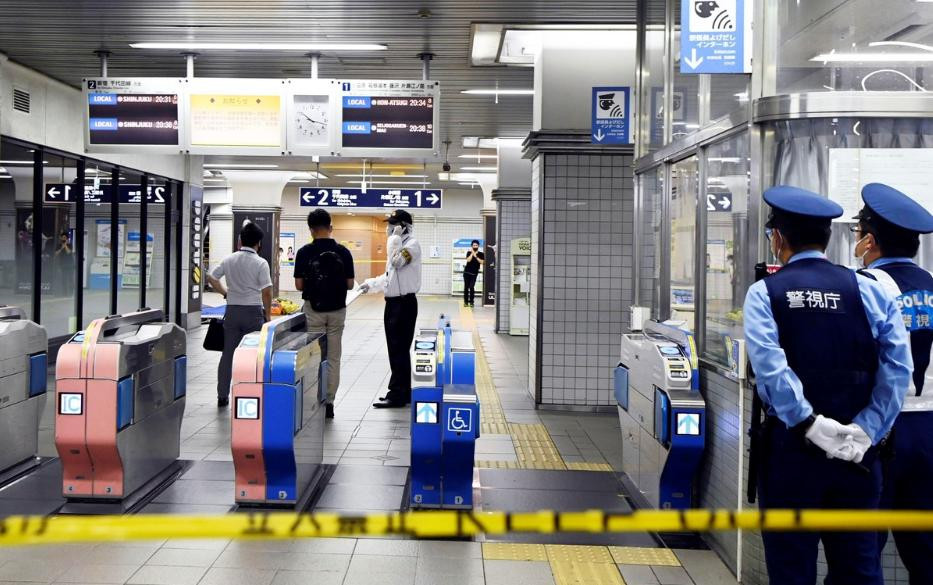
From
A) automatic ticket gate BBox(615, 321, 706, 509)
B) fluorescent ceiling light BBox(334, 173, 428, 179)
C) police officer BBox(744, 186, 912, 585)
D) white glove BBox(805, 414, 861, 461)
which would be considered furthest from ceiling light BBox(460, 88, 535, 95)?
fluorescent ceiling light BBox(334, 173, 428, 179)

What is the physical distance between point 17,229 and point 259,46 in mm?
3766

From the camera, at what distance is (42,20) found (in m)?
7.25

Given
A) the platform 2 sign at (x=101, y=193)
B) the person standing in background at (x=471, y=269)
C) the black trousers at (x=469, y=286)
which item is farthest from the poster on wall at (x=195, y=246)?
the black trousers at (x=469, y=286)

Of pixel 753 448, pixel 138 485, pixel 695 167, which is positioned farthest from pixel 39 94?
pixel 753 448

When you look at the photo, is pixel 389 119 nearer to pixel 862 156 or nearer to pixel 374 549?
pixel 374 549

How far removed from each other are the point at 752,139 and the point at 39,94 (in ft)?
28.1

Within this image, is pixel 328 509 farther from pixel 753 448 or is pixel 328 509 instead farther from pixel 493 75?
pixel 493 75

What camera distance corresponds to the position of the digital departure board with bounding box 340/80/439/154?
7.44 m

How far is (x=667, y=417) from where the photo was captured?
4.35m

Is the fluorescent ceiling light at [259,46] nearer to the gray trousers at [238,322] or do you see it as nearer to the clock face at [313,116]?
the clock face at [313,116]

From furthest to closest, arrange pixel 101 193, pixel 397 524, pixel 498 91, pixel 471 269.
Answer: pixel 471 269 < pixel 101 193 < pixel 498 91 < pixel 397 524

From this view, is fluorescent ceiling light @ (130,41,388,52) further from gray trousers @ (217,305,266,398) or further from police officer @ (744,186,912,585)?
police officer @ (744,186,912,585)

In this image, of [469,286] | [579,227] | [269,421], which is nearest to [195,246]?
[579,227]

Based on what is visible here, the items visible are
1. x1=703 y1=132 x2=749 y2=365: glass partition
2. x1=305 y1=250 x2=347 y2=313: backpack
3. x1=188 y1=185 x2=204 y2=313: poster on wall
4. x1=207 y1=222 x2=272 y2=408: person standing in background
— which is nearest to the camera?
x1=703 y1=132 x2=749 y2=365: glass partition
